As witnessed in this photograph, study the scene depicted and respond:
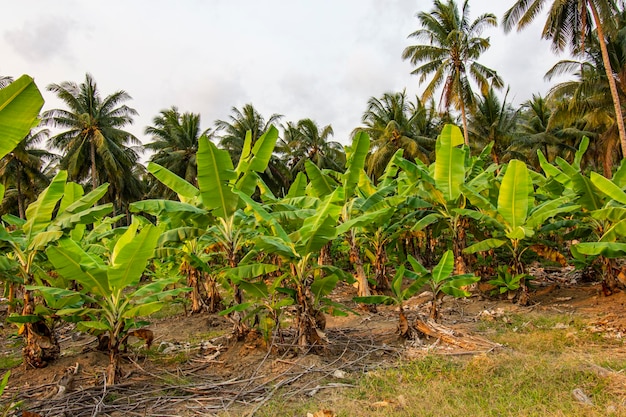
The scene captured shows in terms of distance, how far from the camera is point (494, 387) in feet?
12.4

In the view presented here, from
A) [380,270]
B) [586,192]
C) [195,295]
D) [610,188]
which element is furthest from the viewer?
[380,270]

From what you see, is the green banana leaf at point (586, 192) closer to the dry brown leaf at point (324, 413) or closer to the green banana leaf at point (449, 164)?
the green banana leaf at point (449, 164)

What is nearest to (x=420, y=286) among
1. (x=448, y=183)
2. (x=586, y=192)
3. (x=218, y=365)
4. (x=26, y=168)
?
(x=448, y=183)

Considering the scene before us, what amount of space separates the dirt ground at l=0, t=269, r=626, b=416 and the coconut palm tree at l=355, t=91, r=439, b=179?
1858cm

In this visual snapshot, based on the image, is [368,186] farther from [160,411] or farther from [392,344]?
[160,411]

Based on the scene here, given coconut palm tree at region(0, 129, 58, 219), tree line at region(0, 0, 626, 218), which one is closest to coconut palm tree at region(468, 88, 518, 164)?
tree line at region(0, 0, 626, 218)

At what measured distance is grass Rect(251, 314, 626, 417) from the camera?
11.0 ft

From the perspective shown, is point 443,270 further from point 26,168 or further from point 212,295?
point 26,168

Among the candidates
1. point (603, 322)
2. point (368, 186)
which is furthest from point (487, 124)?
point (603, 322)

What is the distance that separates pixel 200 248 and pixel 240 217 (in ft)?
11.6

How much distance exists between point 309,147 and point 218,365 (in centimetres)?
2710

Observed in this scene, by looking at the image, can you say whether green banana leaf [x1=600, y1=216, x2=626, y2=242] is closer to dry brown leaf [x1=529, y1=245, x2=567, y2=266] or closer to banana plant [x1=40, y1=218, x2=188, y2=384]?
dry brown leaf [x1=529, y1=245, x2=567, y2=266]

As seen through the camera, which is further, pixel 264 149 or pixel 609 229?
pixel 609 229

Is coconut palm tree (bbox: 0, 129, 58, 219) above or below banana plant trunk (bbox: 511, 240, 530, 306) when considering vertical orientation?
above
